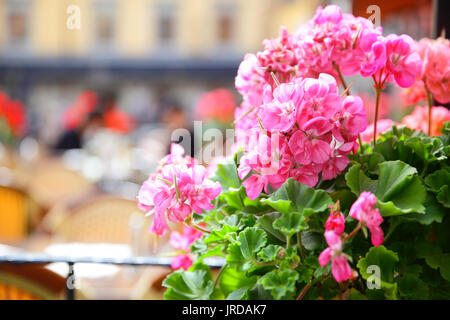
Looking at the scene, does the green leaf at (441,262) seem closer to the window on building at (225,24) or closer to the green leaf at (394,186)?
the green leaf at (394,186)

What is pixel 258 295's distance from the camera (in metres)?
0.62

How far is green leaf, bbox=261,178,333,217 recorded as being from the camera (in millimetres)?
592

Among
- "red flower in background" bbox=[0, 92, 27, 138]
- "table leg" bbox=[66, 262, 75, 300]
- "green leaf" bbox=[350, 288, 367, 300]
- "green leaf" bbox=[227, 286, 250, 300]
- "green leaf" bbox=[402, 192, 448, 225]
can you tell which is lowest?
"table leg" bbox=[66, 262, 75, 300]

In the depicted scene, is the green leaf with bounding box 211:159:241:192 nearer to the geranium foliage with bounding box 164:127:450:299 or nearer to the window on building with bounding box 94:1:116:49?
the geranium foliage with bounding box 164:127:450:299

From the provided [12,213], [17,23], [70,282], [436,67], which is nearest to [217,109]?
[12,213]

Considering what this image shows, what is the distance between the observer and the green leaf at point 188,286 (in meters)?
0.69

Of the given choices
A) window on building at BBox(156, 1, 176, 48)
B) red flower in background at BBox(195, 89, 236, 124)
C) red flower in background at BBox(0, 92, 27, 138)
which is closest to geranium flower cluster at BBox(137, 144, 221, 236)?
red flower in background at BBox(195, 89, 236, 124)

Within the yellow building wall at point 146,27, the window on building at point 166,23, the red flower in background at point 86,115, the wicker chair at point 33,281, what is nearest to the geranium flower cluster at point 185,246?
the wicker chair at point 33,281

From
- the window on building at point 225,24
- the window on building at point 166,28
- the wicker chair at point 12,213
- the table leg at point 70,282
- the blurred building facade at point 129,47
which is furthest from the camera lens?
the window on building at point 166,28

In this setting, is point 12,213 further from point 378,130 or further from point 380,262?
point 380,262

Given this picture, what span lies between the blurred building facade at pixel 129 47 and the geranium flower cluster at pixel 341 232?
16126mm

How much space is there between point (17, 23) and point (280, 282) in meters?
18.3

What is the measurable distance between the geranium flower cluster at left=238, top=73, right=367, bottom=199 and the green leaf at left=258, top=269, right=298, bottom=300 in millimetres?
100

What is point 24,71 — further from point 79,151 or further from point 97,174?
point 97,174
